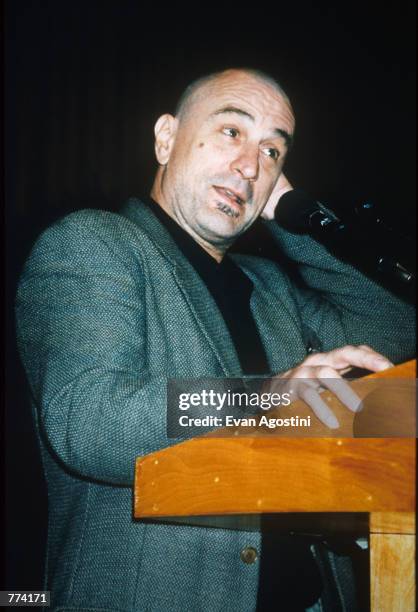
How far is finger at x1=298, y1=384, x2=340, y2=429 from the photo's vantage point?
22.6 inches

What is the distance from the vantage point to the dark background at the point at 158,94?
1725 mm

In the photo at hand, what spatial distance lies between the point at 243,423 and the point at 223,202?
0.90m

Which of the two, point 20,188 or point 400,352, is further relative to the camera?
point 20,188

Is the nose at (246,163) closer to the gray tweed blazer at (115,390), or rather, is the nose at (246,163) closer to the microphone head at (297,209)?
the microphone head at (297,209)

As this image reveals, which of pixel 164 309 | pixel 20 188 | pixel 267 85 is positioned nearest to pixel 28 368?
pixel 164 309

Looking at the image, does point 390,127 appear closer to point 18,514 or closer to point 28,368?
point 28,368

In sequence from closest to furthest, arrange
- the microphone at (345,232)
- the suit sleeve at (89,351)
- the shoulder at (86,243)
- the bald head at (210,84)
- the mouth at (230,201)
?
the suit sleeve at (89,351) < the microphone at (345,232) < the shoulder at (86,243) < the mouth at (230,201) < the bald head at (210,84)

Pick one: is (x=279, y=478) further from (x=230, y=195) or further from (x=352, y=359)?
(x=230, y=195)

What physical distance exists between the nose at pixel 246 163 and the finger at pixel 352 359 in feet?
2.60

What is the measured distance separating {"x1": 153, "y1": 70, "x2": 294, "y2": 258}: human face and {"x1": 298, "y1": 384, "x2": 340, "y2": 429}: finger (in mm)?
897

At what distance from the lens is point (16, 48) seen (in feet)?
5.47

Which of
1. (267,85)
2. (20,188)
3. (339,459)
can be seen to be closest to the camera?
(339,459)

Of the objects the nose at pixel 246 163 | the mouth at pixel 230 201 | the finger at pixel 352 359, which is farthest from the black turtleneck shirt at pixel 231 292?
the finger at pixel 352 359

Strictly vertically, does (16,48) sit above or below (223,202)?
above
